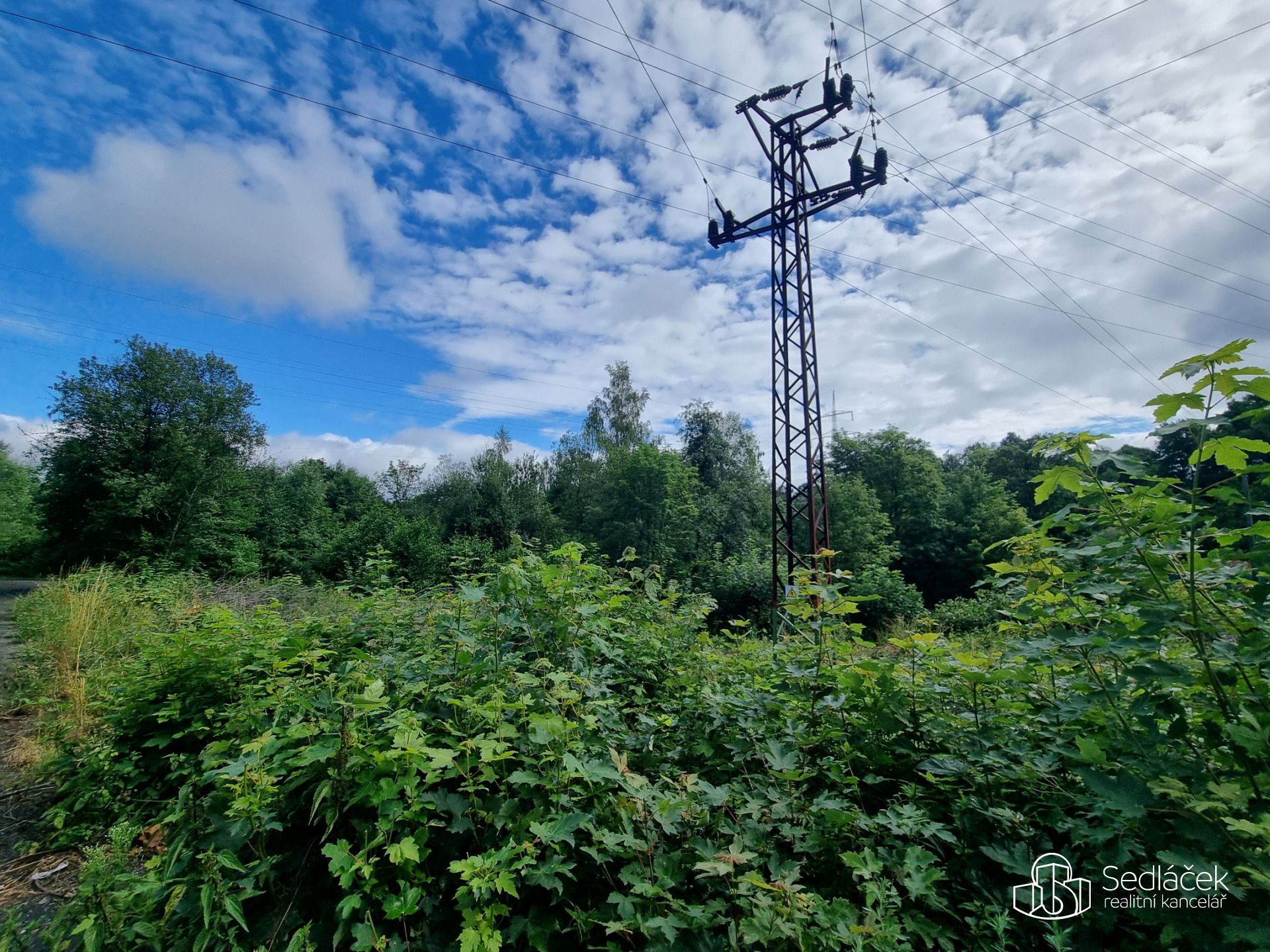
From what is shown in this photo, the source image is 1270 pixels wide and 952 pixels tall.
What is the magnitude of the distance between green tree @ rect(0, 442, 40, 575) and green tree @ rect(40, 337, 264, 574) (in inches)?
103

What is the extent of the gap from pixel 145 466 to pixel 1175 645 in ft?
79.7

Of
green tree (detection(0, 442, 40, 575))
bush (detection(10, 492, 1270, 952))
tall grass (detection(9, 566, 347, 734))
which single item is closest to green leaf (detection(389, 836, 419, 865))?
bush (detection(10, 492, 1270, 952))

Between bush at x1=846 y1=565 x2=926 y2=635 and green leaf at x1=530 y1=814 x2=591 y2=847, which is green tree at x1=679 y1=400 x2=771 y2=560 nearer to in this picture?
bush at x1=846 y1=565 x2=926 y2=635

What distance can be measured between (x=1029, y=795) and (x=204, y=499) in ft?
76.0

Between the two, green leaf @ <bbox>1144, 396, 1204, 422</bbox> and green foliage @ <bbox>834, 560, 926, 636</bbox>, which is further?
green foliage @ <bbox>834, 560, 926, 636</bbox>

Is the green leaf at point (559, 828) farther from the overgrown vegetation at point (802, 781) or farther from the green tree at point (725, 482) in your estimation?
the green tree at point (725, 482)

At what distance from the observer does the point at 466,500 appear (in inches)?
1147

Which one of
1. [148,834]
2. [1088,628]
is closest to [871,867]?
[1088,628]

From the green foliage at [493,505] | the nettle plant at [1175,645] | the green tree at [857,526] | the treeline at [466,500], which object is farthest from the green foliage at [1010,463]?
the nettle plant at [1175,645]

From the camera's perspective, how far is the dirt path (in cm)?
205

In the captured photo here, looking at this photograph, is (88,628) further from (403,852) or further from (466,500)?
(466,500)

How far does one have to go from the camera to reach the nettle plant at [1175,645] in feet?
3.56

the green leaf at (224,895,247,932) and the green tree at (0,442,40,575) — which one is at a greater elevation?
the green tree at (0,442,40,575)

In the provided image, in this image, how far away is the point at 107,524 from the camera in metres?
16.3
